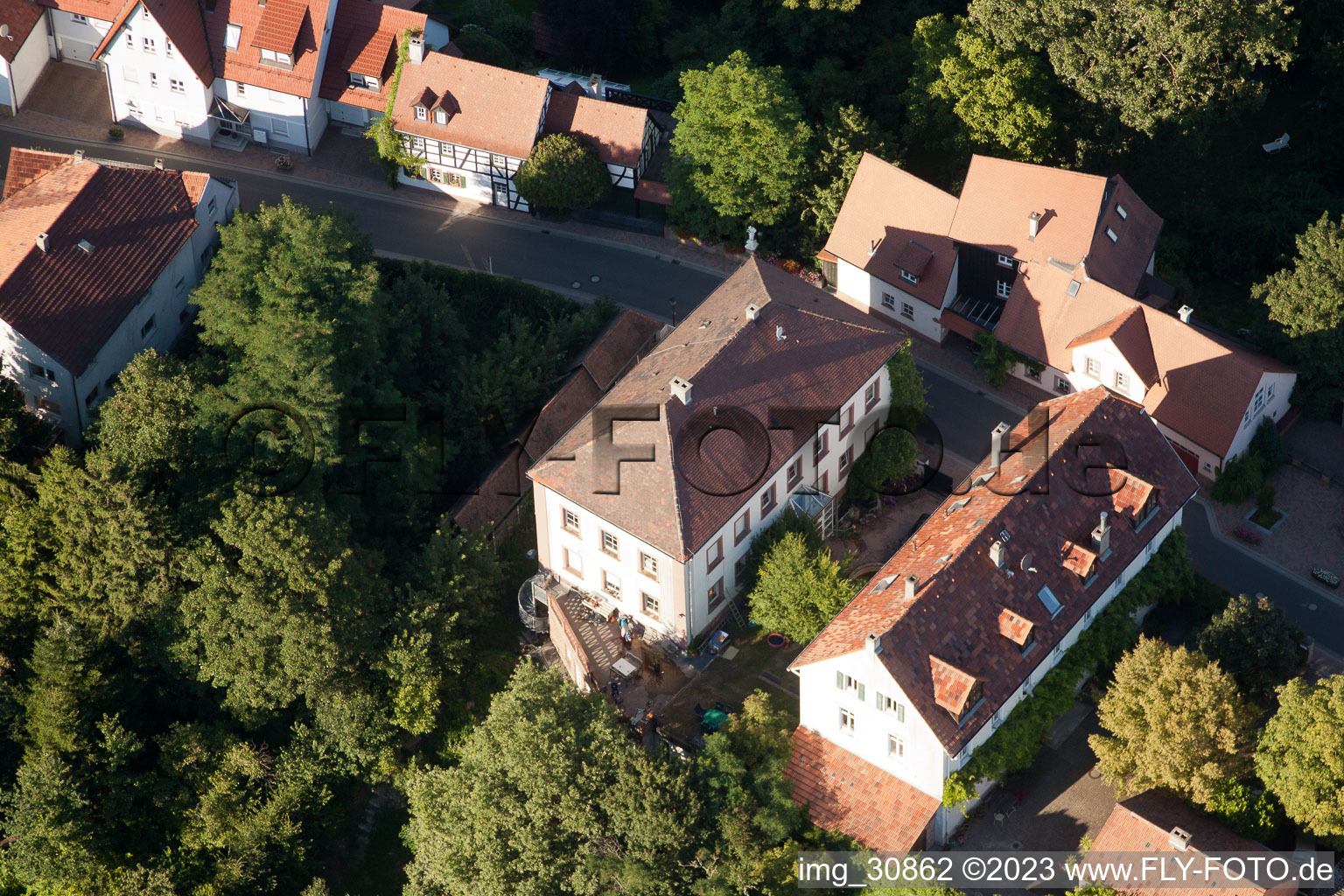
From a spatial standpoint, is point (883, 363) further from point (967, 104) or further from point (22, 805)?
point (22, 805)

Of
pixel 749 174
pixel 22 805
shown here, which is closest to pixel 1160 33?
pixel 749 174

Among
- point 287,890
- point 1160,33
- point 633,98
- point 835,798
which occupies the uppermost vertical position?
point 1160,33

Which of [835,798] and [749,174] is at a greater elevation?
[749,174]

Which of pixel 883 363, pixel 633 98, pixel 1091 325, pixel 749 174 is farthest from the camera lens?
pixel 633 98

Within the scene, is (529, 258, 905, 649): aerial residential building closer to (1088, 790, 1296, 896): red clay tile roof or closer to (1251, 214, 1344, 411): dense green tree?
(1088, 790, 1296, 896): red clay tile roof

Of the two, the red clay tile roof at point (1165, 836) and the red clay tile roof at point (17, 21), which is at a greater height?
the red clay tile roof at point (17, 21)

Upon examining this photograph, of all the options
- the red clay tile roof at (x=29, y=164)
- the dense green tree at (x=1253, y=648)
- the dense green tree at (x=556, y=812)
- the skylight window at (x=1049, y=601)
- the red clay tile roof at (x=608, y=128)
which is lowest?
the dense green tree at (x=556, y=812)

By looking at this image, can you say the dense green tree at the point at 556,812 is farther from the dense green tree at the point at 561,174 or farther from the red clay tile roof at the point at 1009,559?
the dense green tree at the point at 561,174

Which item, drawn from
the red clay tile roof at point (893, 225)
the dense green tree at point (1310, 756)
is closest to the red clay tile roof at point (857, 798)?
the dense green tree at point (1310, 756)

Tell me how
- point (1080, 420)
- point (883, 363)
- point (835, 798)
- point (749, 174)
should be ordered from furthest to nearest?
point (749, 174)
point (883, 363)
point (1080, 420)
point (835, 798)
